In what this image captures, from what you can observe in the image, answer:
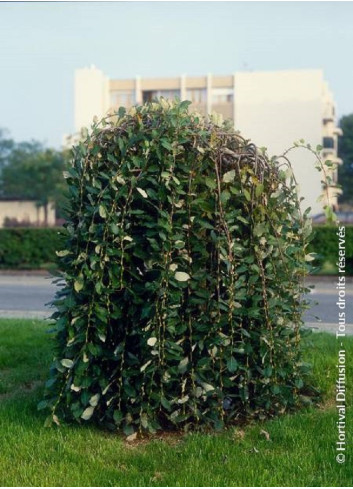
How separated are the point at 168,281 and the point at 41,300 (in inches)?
340

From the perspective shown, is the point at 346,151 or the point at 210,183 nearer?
the point at 210,183

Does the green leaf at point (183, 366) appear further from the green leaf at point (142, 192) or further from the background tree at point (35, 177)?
the background tree at point (35, 177)

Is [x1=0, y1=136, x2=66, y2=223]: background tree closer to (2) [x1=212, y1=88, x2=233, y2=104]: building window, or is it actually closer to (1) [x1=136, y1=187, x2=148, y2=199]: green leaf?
(2) [x1=212, y1=88, x2=233, y2=104]: building window

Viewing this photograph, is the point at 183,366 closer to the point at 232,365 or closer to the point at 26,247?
the point at 232,365

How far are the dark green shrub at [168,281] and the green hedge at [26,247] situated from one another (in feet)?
47.9

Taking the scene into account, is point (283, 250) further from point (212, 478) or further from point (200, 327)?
point (212, 478)

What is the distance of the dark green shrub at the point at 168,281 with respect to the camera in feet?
12.7

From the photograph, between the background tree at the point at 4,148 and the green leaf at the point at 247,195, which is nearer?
the green leaf at the point at 247,195

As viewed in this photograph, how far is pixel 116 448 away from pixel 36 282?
1255 centimetres

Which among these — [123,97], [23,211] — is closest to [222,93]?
[123,97]

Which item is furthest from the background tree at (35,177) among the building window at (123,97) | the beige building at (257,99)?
the building window at (123,97)

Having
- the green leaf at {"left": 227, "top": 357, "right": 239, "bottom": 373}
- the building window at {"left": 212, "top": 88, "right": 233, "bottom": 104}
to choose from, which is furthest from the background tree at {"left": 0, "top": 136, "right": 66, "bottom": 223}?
the green leaf at {"left": 227, "top": 357, "right": 239, "bottom": 373}

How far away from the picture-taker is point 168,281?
3814 millimetres

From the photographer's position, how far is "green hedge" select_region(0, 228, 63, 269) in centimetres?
1845
